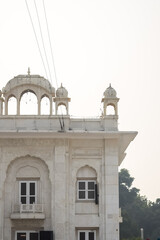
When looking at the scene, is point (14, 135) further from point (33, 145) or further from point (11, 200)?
point (11, 200)

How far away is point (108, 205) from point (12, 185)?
5.78 m

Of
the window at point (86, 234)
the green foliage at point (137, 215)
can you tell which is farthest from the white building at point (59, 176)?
the green foliage at point (137, 215)

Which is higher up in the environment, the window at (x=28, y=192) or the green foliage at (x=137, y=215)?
the green foliage at (x=137, y=215)

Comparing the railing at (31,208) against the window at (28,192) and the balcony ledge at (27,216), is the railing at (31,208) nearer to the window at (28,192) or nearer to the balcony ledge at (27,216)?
the balcony ledge at (27,216)

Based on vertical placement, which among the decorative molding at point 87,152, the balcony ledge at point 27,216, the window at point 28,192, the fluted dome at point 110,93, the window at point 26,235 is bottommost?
the window at point 26,235

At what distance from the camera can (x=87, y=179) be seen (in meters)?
36.5

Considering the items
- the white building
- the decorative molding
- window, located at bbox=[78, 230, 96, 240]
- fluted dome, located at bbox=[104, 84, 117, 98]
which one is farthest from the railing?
fluted dome, located at bbox=[104, 84, 117, 98]

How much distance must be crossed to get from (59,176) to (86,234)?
3738 millimetres

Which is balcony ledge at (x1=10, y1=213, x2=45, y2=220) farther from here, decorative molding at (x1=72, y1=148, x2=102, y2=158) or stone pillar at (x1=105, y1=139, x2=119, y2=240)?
decorative molding at (x1=72, y1=148, x2=102, y2=158)

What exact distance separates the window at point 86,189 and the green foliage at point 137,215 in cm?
5459

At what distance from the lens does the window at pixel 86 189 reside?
36.2 meters

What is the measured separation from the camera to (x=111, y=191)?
35812 mm

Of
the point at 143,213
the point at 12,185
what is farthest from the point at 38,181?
the point at 143,213

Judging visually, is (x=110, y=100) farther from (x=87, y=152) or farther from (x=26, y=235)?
(x=26, y=235)
